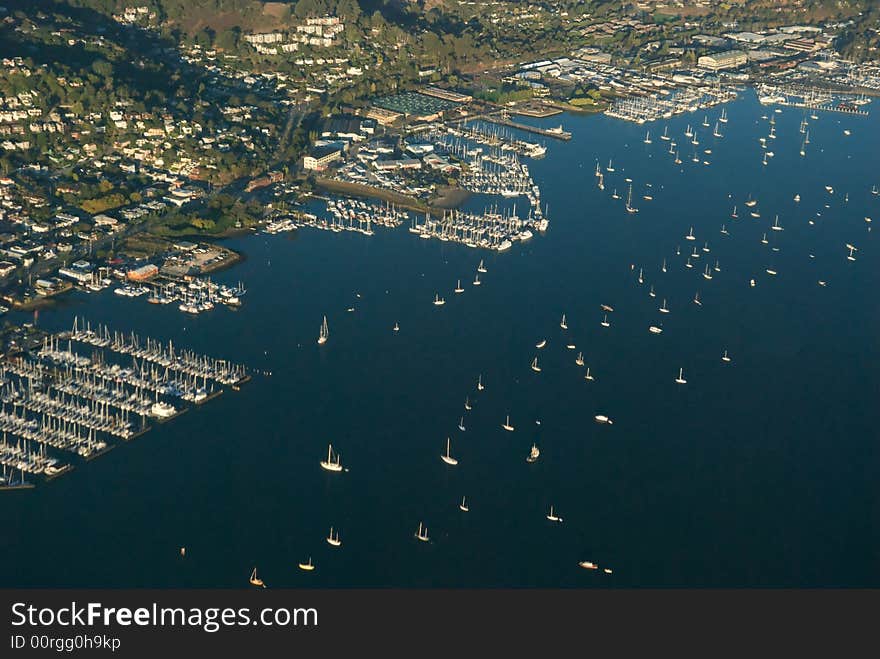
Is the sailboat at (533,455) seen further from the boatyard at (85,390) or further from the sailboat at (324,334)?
the sailboat at (324,334)

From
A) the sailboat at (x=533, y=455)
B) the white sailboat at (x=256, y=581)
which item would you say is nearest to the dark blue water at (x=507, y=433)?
the white sailboat at (x=256, y=581)

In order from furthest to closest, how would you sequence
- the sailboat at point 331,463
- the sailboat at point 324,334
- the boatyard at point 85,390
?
the sailboat at point 324,334
the sailboat at point 331,463
the boatyard at point 85,390

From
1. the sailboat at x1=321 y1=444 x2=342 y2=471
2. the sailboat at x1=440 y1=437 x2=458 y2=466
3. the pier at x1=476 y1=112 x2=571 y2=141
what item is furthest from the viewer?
the pier at x1=476 y1=112 x2=571 y2=141

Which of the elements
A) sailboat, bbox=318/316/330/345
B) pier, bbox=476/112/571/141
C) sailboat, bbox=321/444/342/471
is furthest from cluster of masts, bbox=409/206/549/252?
sailboat, bbox=321/444/342/471

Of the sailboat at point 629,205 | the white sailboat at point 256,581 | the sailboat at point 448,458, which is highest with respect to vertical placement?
the sailboat at point 629,205

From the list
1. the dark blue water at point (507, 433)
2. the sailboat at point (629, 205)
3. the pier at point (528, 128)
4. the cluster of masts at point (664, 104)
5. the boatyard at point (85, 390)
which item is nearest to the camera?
the dark blue water at point (507, 433)

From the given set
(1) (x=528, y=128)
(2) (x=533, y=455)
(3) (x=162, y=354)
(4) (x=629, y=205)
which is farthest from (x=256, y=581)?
(1) (x=528, y=128)

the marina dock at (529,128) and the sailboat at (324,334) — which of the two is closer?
the sailboat at (324,334)

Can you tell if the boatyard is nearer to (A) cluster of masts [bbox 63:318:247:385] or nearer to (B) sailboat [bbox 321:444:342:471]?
(A) cluster of masts [bbox 63:318:247:385]
